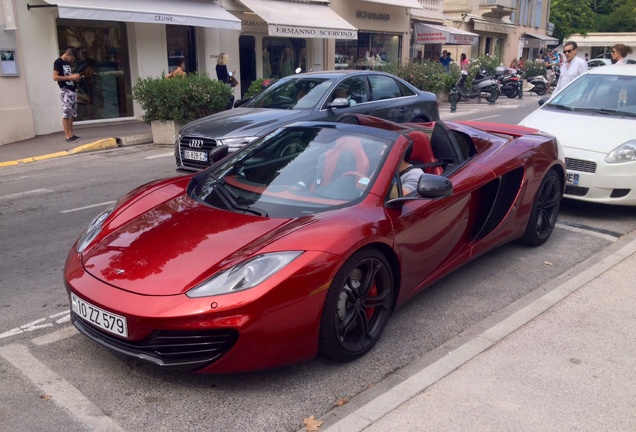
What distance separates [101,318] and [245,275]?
789 mm

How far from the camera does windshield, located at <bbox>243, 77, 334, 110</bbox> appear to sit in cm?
914

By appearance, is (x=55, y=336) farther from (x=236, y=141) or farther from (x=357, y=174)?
(x=236, y=141)

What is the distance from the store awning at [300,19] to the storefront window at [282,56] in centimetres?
126

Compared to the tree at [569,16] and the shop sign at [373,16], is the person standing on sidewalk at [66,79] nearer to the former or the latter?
the shop sign at [373,16]

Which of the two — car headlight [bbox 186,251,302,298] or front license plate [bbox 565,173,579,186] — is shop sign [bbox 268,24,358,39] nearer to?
front license plate [bbox 565,173,579,186]

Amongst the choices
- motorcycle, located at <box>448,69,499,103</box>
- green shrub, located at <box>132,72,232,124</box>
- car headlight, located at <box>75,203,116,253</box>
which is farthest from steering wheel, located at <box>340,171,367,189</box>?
motorcycle, located at <box>448,69,499,103</box>

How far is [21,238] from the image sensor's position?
20.0 ft

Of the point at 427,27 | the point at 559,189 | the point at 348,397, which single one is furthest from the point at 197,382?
the point at 427,27

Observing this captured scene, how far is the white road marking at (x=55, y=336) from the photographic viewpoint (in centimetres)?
385

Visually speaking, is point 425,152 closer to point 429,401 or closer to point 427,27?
point 429,401

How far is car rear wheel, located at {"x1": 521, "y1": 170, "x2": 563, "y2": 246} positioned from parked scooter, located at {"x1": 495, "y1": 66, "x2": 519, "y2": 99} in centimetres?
2095

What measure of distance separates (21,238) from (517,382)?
4894 mm

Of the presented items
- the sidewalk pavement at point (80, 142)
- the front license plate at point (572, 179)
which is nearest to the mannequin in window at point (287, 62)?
the sidewalk pavement at point (80, 142)

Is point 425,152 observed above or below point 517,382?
above
